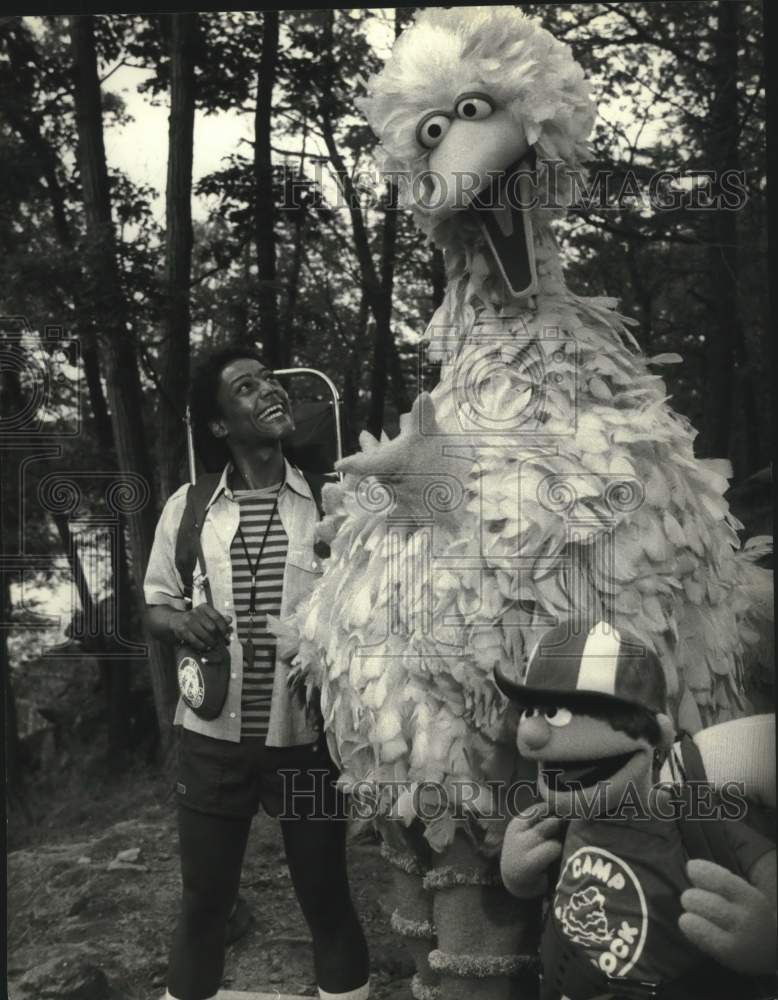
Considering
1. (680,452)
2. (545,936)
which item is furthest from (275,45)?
(545,936)

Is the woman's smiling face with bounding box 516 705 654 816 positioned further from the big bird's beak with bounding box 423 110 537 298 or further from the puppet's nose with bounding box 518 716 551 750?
the big bird's beak with bounding box 423 110 537 298

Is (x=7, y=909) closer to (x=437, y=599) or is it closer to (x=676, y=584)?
(x=437, y=599)

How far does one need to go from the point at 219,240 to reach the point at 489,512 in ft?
2.98

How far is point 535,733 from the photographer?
1.98m

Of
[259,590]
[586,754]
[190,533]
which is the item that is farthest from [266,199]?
[586,754]

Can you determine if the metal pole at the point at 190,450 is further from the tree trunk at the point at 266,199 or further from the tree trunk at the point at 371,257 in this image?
the tree trunk at the point at 371,257

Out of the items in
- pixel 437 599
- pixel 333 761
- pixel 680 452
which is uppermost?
pixel 680 452

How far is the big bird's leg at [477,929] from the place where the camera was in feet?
7.01

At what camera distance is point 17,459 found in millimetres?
2643

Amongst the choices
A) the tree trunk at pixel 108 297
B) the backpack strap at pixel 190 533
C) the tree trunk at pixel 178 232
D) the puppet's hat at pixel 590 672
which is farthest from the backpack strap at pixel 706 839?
the tree trunk at pixel 178 232

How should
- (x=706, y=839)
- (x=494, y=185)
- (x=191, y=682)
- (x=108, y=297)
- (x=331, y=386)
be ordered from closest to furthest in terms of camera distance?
(x=706, y=839), (x=494, y=185), (x=191, y=682), (x=331, y=386), (x=108, y=297)

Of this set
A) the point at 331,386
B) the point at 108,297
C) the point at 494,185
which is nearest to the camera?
the point at 494,185

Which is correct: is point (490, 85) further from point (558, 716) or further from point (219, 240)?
point (558, 716)

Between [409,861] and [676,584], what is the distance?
2.18 feet
